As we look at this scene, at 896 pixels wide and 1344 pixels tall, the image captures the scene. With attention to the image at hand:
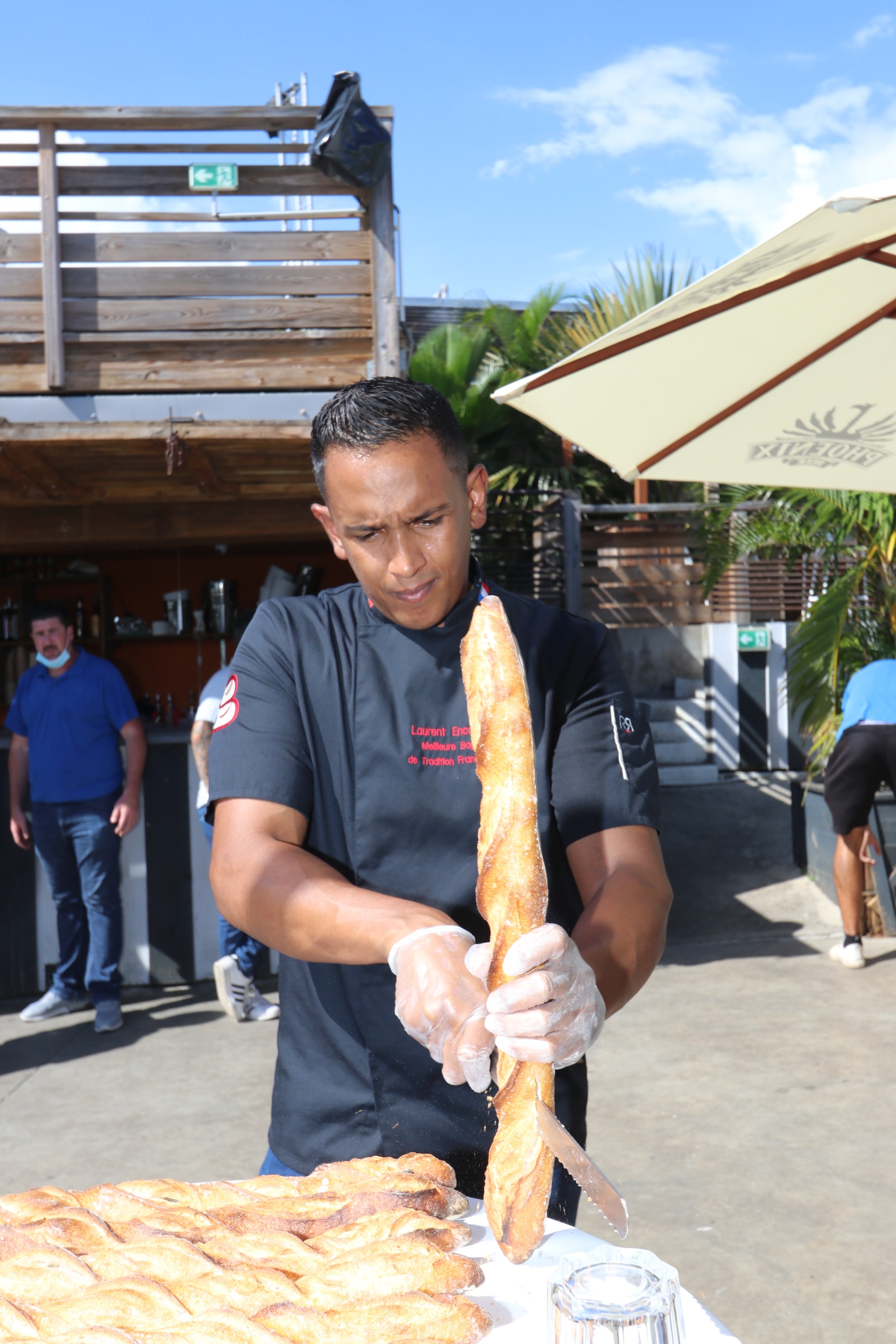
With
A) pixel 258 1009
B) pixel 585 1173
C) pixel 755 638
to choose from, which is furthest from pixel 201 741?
pixel 755 638

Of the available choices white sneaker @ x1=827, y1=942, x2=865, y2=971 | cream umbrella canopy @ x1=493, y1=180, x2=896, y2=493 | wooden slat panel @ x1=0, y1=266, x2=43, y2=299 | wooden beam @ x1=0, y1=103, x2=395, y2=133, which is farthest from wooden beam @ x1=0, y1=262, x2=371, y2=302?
white sneaker @ x1=827, y1=942, x2=865, y2=971

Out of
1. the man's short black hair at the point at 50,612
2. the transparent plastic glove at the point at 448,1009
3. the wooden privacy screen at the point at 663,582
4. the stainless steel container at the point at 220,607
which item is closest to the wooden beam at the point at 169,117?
the man's short black hair at the point at 50,612

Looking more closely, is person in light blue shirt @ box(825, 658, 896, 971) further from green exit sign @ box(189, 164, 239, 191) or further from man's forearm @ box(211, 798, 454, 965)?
man's forearm @ box(211, 798, 454, 965)

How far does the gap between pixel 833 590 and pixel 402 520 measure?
6.17 m

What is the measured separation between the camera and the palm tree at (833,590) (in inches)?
268

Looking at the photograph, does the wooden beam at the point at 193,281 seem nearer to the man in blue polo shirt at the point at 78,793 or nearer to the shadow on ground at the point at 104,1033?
the man in blue polo shirt at the point at 78,793

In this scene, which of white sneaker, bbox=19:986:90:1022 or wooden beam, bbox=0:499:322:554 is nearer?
white sneaker, bbox=19:986:90:1022

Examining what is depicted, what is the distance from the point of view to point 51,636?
5887 millimetres

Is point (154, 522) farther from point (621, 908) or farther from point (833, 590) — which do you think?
point (621, 908)

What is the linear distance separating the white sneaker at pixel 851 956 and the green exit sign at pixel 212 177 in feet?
19.2

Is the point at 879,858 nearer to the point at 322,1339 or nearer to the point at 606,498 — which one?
the point at 322,1339

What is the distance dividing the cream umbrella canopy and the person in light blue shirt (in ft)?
8.70

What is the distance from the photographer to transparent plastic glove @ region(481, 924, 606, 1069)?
1.14 m

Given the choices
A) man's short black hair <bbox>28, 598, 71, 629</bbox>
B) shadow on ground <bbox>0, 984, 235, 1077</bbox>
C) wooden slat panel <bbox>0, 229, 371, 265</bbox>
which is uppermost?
wooden slat panel <bbox>0, 229, 371, 265</bbox>
